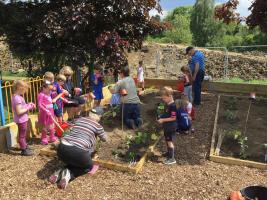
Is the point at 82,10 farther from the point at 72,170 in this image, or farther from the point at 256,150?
the point at 256,150

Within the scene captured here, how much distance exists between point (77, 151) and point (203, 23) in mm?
47168

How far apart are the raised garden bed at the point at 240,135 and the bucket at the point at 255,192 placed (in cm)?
113

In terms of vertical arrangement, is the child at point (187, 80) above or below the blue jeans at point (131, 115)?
above

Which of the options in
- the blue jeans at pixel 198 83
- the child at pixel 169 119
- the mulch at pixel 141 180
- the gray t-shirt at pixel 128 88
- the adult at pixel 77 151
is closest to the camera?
the mulch at pixel 141 180

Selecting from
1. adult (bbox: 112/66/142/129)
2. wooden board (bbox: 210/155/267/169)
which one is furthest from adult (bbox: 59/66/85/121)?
wooden board (bbox: 210/155/267/169)

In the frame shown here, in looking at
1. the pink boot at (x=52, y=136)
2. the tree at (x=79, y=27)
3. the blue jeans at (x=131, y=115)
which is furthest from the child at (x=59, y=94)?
the tree at (x=79, y=27)

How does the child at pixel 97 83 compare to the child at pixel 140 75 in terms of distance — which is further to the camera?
the child at pixel 140 75

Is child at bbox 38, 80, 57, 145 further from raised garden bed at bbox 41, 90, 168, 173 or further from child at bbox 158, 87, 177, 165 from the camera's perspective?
child at bbox 158, 87, 177, 165

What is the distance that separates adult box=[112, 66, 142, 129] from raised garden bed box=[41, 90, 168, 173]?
220 mm

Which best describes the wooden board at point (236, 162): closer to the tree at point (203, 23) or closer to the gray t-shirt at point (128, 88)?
the gray t-shirt at point (128, 88)

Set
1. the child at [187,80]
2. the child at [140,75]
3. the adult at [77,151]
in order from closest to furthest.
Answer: the adult at [77,151]
the child at [187,80]
the child at [140,75]

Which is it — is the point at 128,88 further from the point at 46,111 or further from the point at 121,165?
the point at 121,165

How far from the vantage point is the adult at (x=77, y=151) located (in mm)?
5031

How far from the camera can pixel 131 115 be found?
7.71 meters
